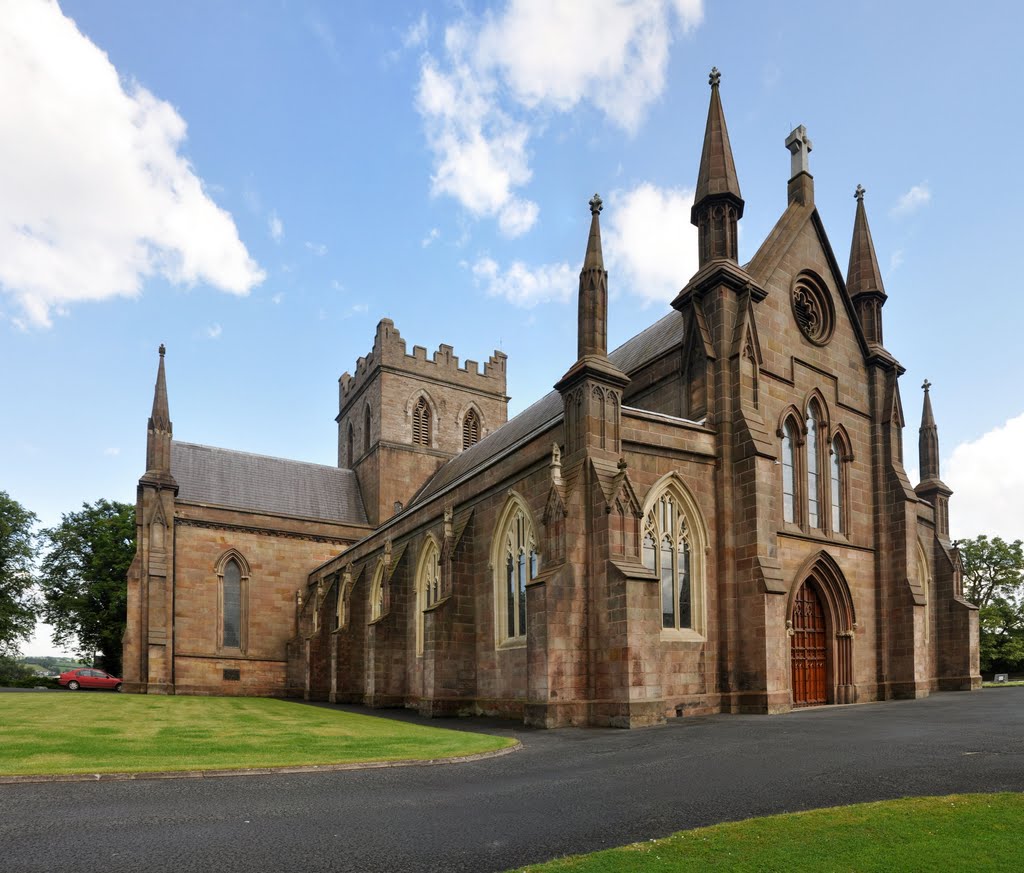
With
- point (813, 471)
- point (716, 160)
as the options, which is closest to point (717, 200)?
point (716, 160)

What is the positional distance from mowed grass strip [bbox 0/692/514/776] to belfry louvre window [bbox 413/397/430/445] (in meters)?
28.6

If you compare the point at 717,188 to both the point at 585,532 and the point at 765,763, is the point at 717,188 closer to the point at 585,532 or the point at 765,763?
the point at 585,532

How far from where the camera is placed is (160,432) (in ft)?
135

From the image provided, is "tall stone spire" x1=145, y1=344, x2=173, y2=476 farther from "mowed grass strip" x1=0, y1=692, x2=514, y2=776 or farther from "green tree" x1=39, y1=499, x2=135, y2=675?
"mowed grass strip" x1=0, y1=692, x2=514, y2=776

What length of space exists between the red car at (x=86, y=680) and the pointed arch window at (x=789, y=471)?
35498 mm

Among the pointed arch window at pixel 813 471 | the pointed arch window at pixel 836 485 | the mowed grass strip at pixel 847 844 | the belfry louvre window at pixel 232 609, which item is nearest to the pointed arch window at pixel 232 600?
the belfry louvre window at pixel 232 609

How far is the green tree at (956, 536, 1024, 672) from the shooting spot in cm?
4422

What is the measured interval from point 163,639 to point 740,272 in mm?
32079

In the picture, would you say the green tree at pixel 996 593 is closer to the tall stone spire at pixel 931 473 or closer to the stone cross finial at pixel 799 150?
the tall stone spire at pixel 931 473

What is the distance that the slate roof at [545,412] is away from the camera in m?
25.2

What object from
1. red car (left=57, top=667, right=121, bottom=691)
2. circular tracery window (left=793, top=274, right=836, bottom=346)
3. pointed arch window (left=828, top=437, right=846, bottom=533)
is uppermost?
circular tracery window (left=793, top=274, right=836, bottom=346)

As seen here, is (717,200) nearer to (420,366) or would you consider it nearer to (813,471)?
(813,471)

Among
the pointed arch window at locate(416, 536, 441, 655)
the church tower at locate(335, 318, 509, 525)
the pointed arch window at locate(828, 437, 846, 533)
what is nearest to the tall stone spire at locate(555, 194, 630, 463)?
the pointed arch window at locate(828, 437, 846, 533)

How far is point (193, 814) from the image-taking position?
→ 837 centimetres
